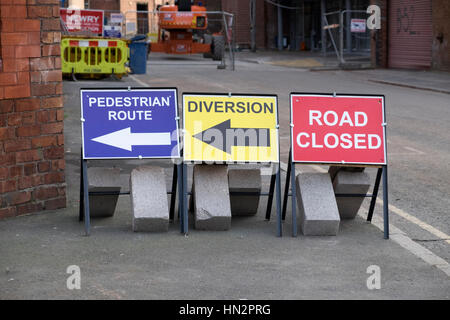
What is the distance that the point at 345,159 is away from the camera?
24.0 feet

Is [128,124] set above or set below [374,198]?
above

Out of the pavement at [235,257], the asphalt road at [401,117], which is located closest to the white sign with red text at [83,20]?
the asphalt road at [401,117]

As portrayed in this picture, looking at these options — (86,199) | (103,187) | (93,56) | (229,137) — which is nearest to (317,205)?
(229,137)

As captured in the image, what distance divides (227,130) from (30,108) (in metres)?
1.95

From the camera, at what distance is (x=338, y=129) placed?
737cm

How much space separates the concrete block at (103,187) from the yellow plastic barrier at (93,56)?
15.7 m

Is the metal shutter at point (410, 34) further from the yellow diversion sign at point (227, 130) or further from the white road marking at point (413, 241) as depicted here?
the yellow diversion sign at point (227, 130)

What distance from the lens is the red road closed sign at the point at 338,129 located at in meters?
7.31

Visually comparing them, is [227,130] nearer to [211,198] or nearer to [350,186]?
[211,198]

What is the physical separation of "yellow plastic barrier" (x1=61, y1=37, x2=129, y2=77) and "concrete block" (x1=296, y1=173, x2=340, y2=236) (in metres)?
16.4
